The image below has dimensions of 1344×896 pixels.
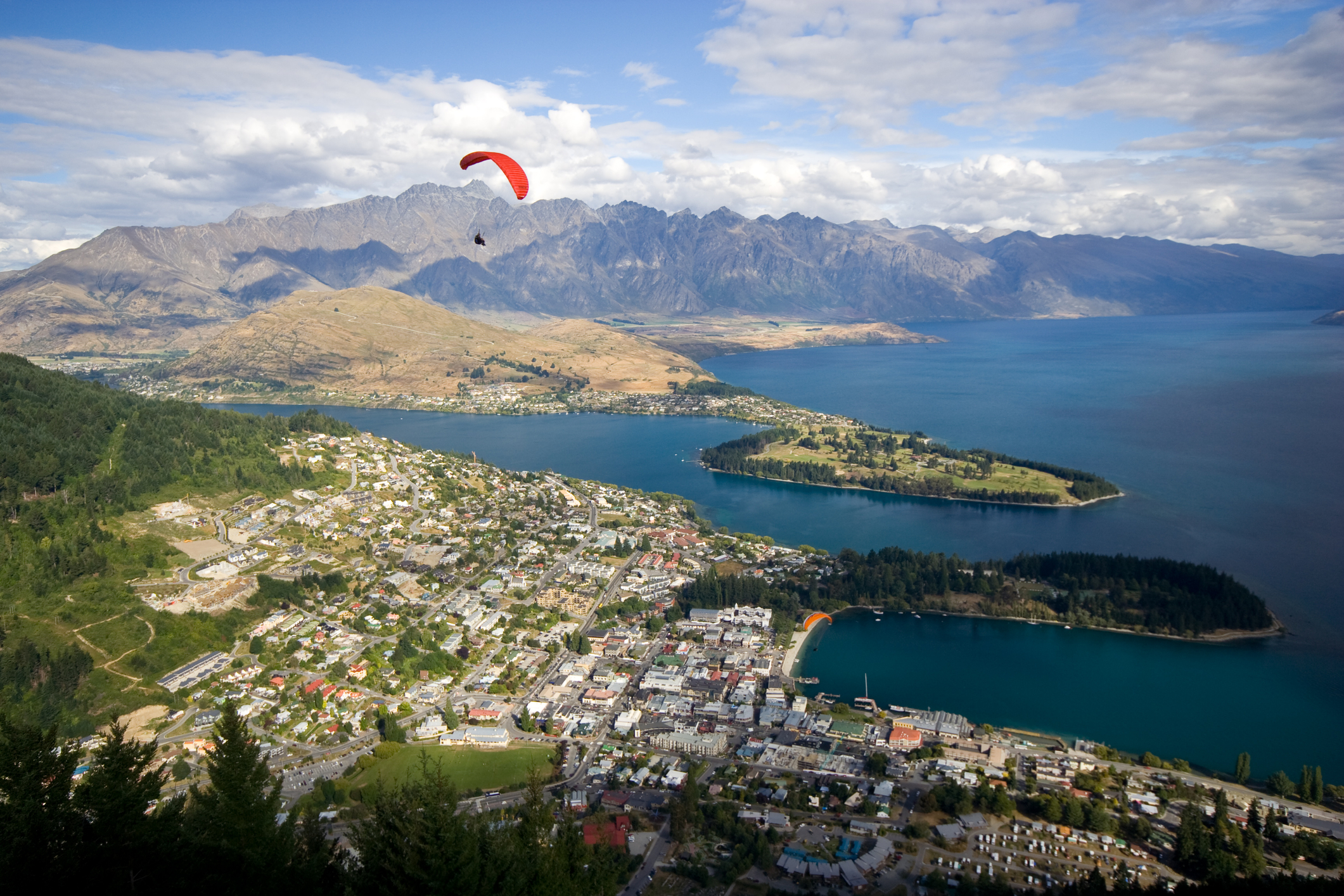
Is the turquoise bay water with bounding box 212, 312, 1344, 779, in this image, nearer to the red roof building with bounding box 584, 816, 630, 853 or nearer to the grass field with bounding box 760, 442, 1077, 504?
the grass field with bounding box 760, 442, 1077, 504

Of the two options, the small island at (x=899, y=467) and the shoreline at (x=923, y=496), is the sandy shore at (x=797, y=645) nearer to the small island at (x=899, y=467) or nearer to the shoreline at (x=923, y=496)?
the shoreline at (x=923, y=496)

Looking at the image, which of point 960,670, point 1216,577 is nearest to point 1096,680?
point 960,670

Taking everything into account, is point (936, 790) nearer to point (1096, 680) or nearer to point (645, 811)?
point (645, 811)

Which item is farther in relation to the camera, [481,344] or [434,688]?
[481,344]

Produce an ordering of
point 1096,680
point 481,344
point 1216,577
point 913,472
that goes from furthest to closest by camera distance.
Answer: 1. point 481,344
2. point 913,472
3. point 1216,577
4. point 1096,680

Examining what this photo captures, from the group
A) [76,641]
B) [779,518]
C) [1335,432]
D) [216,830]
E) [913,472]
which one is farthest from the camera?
[1335,432]

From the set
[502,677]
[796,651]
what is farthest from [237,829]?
[796,651]
